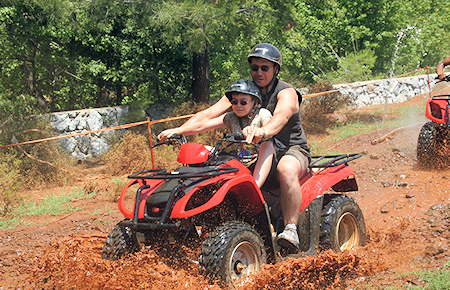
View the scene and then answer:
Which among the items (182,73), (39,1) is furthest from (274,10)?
(39,1)

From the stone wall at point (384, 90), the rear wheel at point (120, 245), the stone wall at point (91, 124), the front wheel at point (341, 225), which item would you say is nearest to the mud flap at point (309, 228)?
the front wheel at point (341, 225)

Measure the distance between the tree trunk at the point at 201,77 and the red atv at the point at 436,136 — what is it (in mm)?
7928

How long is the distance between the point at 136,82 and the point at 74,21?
3.18m

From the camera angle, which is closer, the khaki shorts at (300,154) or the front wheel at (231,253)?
the front wheel at (231,253)

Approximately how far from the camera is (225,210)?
373 centimetres

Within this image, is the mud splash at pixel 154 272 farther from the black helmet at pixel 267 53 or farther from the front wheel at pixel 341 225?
the black helmet at pixel 267 53

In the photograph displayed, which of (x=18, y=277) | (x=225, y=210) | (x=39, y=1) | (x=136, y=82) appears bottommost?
(x=18, y=277)

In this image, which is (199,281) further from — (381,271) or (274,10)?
(274,10)

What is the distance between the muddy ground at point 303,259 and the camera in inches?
133

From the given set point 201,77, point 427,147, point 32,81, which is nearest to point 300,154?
point 427,147

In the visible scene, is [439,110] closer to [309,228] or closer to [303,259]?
[309,228]

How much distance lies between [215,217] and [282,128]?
4.27 ft

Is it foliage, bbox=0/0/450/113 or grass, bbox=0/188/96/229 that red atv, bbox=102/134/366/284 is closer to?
grass, bbox=0/188/96/229

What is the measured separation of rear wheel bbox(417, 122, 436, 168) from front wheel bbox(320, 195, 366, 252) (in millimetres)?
3652
